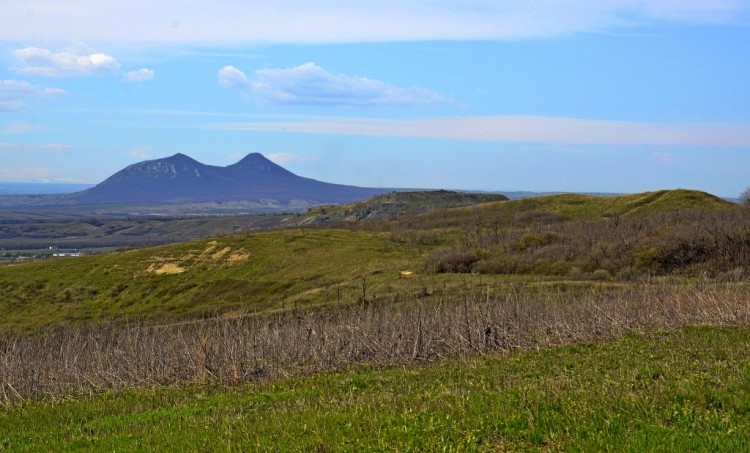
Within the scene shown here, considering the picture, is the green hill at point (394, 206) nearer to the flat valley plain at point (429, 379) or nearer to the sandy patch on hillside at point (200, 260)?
the sandy patch on hillside at point (200, 260)

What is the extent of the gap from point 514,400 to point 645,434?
215 centimetres

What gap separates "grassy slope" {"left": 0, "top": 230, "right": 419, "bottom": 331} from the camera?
57438mm

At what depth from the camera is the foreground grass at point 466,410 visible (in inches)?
333

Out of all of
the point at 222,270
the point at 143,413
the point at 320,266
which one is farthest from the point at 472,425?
the point at 222,270

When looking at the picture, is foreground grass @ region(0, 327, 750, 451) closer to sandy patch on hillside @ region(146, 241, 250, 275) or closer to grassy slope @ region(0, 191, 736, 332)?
grassy slope @ region(0, 191, 736, 332)

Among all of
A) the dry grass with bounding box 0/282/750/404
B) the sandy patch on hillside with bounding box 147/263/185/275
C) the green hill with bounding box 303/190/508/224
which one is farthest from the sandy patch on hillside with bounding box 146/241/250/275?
the green hill with bounding box 303/190/508/224

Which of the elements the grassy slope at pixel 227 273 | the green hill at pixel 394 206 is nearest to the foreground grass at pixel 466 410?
the grassy slope at pixel 227 273

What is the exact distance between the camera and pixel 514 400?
9961 millimetres

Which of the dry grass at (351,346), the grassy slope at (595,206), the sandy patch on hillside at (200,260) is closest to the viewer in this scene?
the dry grass at (351,346)

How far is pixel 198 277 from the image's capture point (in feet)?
224

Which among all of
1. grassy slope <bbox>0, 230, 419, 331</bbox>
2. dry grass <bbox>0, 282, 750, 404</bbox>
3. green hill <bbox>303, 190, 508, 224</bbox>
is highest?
green hill <bbox>303, 190, 508, 224</bbox>

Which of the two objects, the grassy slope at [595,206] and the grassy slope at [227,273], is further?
the grassy slope at [595,206]

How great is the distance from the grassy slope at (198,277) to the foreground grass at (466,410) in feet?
110

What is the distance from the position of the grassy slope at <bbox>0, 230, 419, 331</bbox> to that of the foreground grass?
33380 mm
